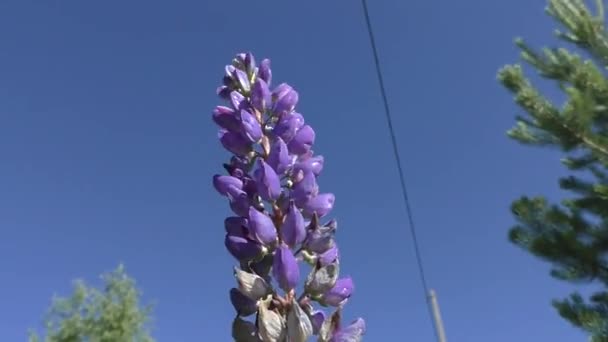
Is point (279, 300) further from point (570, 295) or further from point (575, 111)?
point (575, 111)

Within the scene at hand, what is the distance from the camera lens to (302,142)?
5.84ft

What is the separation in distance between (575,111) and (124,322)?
11509 millimetres

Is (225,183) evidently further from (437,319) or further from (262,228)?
(437,319)

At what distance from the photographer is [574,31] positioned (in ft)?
25.2

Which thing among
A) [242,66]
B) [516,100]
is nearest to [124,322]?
[516,100]

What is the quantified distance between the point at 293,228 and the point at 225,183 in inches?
9.3

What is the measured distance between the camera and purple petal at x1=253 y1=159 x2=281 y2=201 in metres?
1.55

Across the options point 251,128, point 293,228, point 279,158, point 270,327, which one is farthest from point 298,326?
point 251,128

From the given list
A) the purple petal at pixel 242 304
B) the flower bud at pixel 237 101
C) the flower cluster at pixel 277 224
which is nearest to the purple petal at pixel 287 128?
the flower cluster at pixel 277 224

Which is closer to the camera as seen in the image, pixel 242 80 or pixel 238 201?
pixel 238 201

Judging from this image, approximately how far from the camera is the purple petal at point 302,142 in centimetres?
177

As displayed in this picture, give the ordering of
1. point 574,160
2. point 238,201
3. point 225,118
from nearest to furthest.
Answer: point 238,201
point 225,118
point 574,160

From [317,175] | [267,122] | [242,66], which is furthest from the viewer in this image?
[242,66]

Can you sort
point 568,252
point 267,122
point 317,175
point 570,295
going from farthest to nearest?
point 568,252 < point 570,295 < point 267,122 < point 317,175
